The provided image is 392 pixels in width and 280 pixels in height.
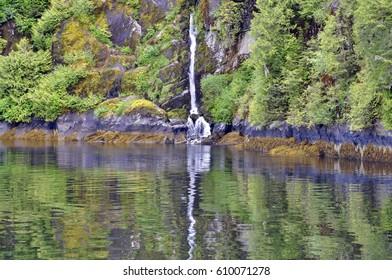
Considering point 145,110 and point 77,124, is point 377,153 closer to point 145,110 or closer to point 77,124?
point 145,110

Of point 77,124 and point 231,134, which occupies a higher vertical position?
point 77,124

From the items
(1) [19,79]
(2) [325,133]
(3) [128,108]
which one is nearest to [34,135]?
(1) [19,79]

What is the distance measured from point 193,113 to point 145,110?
5.44 metres

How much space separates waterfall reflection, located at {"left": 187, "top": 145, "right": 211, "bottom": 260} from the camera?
77.4 ft

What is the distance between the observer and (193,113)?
87938 millimetres

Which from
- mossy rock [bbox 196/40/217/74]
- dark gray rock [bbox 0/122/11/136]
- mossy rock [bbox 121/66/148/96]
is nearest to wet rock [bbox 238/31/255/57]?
mossy rock [bbox 196/40/217/74]

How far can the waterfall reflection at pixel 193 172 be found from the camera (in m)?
23.6

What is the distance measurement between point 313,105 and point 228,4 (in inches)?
1257

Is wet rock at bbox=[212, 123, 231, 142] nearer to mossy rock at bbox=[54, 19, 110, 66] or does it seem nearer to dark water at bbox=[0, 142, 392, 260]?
mossy rock at bbox=[54, 19, 110, 66]

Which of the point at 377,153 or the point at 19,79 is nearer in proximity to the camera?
the point at 377,153

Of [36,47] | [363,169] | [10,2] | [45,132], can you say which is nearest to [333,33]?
[363,169]

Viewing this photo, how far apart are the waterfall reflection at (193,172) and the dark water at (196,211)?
77mm

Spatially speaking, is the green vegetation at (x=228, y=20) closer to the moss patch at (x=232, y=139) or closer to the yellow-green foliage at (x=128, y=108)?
the yellow-green foliage at (x=128, y=108)

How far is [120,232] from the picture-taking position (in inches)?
956
